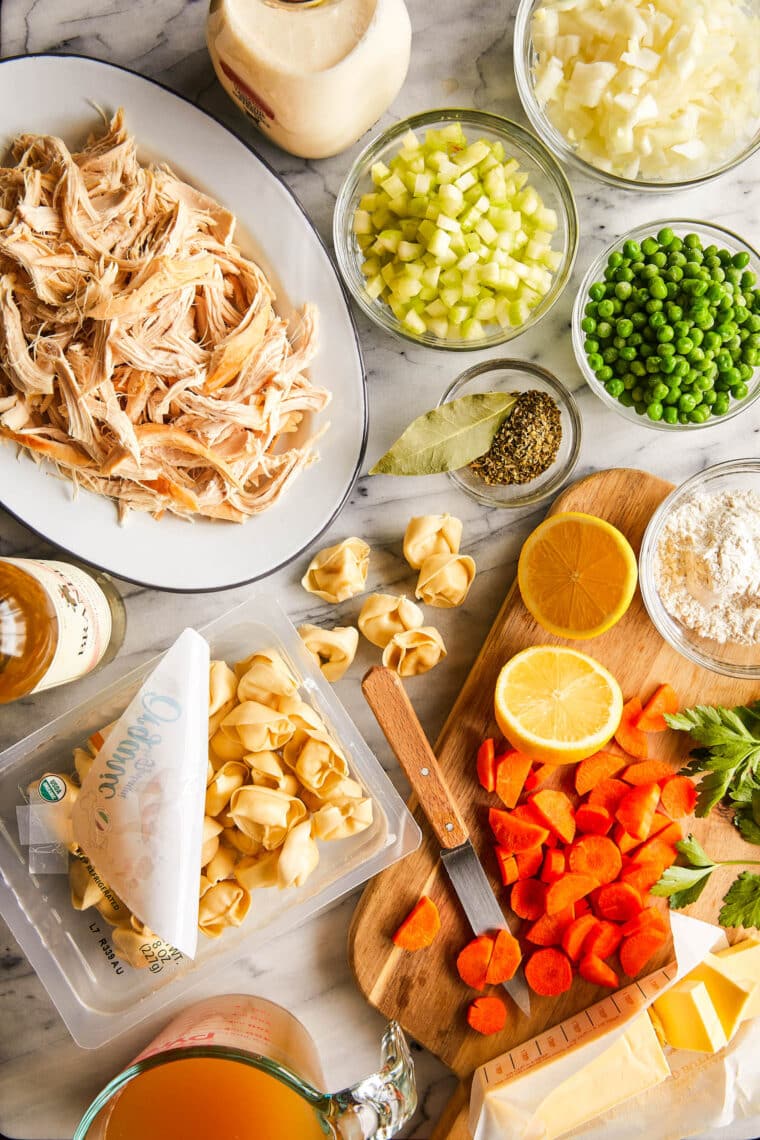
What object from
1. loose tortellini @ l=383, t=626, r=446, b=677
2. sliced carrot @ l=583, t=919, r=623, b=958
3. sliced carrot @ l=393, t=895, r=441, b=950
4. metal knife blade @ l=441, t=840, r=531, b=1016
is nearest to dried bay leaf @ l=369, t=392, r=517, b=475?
loose tortellini @ l=383, t=626, r=446, b=677

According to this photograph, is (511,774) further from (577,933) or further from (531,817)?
(577,933)

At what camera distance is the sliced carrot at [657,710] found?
1.79m

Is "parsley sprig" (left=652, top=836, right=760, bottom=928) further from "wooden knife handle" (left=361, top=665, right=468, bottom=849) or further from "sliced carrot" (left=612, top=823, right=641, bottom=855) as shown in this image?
"wooden knife handle" (left=361, top=665, right=468, bottom=849)

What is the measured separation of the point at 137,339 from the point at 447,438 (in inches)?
25.1

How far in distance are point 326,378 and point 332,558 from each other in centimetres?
38

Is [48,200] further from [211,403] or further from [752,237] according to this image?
[752,237]

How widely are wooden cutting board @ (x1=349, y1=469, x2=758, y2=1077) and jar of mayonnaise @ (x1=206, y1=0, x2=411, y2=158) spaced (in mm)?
899

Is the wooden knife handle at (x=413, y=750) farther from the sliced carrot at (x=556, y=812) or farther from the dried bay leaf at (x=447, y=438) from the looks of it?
the dried bay leaf at (x=447, y=438)

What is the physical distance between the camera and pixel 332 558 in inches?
70.1

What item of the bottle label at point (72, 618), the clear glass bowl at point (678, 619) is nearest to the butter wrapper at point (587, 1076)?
the clear glass bowl at point (678, 619)

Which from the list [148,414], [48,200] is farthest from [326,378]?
[48,200]

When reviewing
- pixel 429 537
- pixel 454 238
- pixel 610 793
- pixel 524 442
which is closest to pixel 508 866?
pixel 610 793

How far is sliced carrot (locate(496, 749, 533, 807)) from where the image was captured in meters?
1.77

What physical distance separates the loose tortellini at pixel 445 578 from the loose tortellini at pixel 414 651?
0.25 ft
